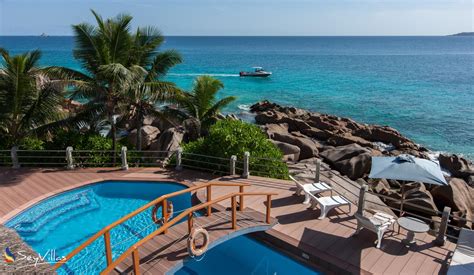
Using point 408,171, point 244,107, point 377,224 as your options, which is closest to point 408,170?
point 408,171

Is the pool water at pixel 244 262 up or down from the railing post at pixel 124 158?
down

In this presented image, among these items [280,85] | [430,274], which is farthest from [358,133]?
[280,85]

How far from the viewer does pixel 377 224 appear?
922 cm

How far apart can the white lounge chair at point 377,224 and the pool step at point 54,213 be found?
30.4ft

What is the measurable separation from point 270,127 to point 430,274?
2086cm

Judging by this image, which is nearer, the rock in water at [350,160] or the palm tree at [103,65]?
the palm tree at [103,65]

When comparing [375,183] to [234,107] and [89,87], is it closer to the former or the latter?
[89,87]

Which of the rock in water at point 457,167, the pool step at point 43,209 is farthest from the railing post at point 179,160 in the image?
the rock in water at point 457,167

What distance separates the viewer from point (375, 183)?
17.5 meters

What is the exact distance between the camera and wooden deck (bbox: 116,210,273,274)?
26.0 ft

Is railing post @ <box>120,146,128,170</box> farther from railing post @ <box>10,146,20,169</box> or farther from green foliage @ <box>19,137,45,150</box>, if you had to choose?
railing post @ <box>10,146,20,169</box>

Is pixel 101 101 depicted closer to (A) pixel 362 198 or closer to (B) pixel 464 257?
(A) pixel 362 198

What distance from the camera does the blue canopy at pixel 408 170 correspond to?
357 inches

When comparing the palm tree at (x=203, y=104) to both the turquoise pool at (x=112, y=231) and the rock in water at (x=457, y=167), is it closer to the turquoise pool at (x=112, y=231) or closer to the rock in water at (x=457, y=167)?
the turquoise pool at (x=112, y=231)
